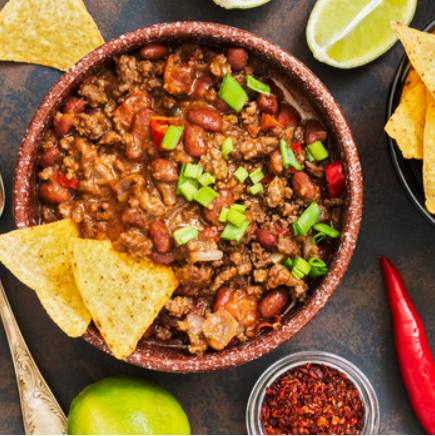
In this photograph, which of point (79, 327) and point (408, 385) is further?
point (408, 385)

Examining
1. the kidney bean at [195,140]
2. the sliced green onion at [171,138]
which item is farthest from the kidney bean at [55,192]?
the kidney bean at [195,140]

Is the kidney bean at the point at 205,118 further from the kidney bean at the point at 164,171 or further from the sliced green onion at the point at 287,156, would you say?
the sliced green onion at the point at 287,156

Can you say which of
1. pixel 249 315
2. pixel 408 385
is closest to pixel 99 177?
pixel 249 315

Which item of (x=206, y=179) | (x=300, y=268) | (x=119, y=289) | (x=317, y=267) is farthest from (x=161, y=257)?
(x=317, y=267)

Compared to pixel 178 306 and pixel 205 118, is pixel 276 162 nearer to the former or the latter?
pixel 205 118

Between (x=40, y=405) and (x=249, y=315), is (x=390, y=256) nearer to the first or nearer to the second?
(x=249, y=315)

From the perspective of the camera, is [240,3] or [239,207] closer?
[239,207]
